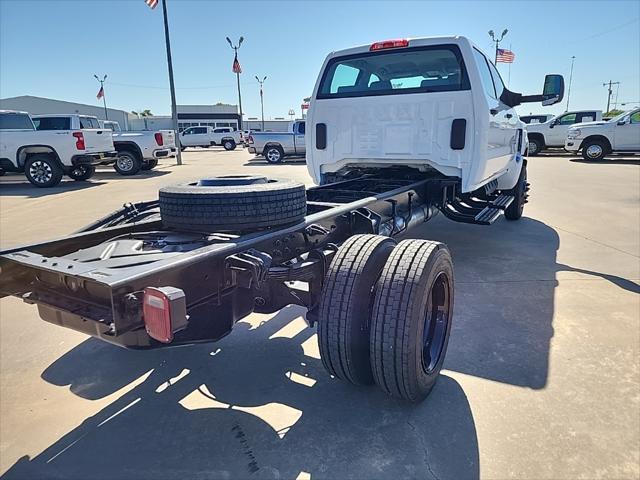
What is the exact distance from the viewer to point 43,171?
13.6 m

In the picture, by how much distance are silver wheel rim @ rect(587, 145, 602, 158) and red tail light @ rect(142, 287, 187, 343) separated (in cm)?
2117

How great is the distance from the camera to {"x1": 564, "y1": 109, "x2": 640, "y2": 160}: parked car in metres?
17.6

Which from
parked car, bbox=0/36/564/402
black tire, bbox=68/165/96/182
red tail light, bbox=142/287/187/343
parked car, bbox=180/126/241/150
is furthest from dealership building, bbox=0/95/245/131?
red tail light, bbox=142/287/187/343

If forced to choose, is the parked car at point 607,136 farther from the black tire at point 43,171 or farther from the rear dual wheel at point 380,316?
the black tire at point 43,171

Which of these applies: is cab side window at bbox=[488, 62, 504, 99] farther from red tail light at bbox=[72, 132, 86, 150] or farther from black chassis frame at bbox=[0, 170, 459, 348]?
red tail light at bbox=[72, 132, 86, 150]

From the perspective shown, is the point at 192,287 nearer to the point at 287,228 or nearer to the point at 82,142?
the point at 287,228

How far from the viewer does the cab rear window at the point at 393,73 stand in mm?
4602

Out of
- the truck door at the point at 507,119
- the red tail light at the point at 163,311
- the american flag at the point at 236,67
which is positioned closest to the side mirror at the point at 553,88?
the truck door at the point at 507,119

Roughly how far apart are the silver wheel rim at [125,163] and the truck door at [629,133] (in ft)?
62.8

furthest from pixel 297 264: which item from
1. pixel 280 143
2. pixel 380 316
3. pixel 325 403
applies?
pixel 280 143

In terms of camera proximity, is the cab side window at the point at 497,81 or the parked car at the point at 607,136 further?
the parked car at the point at 607,136

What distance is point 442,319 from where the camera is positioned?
292cm

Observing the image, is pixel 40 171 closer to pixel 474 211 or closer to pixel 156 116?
pixel 474 211

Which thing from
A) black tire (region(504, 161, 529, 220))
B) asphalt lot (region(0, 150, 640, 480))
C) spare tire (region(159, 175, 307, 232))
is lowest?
asphalt lot (region(0, 150, 640, 480))
